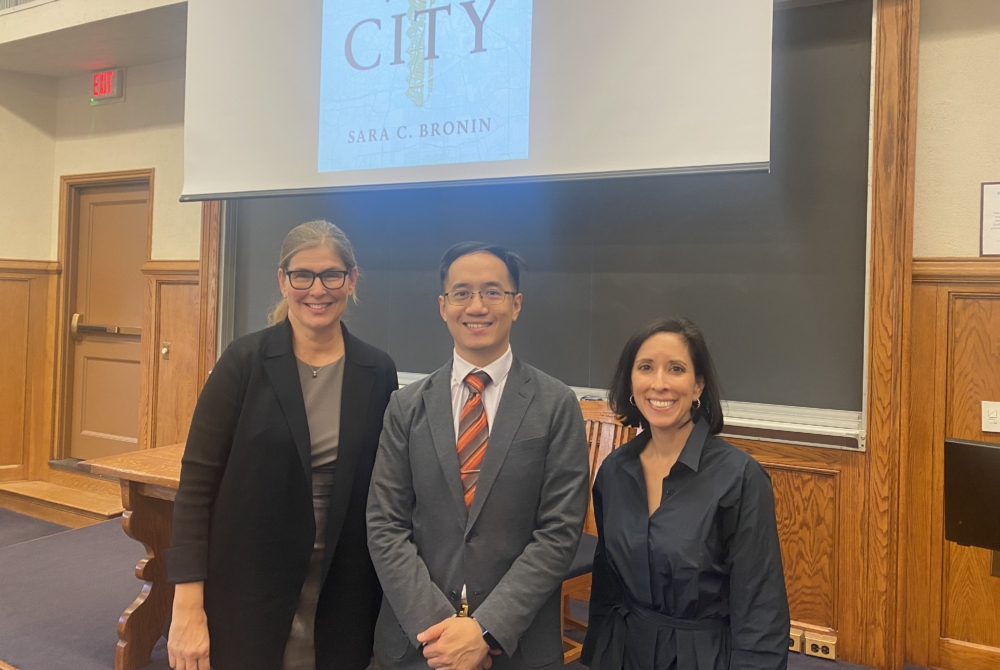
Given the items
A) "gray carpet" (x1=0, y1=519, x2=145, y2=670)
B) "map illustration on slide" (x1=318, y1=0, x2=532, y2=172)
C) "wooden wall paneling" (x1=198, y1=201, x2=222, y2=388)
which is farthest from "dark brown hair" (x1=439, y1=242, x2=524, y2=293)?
"wooden wall paneling" (x1=198, y1=201, x2=222, y2=388)

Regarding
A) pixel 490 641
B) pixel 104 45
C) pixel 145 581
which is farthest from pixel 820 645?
pixel 104 45

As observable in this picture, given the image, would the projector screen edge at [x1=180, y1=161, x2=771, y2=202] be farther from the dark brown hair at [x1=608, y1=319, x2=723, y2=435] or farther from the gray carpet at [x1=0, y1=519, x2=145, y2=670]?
the gray carpet at [x1=0, y1=519, x2=145, y2=670]

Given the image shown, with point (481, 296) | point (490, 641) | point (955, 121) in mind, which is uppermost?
point (955, 121)

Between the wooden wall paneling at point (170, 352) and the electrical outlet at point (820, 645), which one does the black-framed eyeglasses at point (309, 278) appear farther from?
the wooden wall paneling at point (170, 352)

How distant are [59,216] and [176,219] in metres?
1.14

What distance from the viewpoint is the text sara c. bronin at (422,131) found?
2.86 m

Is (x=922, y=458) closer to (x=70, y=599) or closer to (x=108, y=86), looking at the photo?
(x=70, y=599)


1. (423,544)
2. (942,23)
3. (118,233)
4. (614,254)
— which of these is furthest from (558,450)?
(118,233)

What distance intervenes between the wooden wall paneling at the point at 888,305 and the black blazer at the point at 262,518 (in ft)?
5.88

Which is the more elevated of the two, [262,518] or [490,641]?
[262,518]

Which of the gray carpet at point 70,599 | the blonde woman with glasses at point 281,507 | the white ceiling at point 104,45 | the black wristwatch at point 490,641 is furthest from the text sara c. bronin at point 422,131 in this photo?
the black wristwatch at point 490,641

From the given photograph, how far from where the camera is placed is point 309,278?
1437 millimetres

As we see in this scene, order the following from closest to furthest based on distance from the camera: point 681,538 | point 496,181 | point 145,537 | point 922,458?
point 681,538
point 145,537
point 922,458
point 496,181

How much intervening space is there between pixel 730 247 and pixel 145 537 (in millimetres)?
2284
